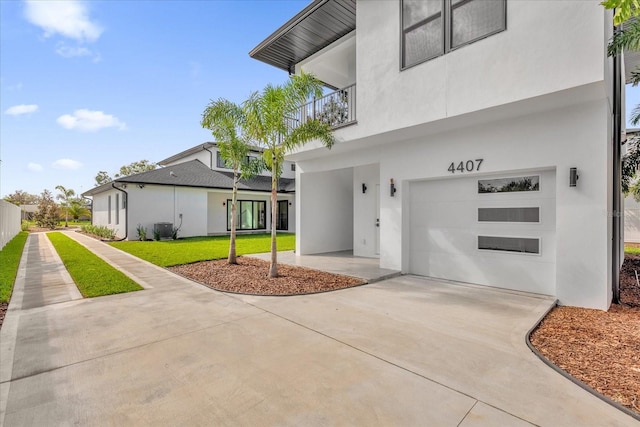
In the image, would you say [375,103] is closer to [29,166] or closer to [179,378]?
[179,378]

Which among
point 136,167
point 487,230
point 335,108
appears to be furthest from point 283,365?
point 136,167

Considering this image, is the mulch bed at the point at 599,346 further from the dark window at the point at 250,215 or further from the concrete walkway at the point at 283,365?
the dark window at the point at 250,215

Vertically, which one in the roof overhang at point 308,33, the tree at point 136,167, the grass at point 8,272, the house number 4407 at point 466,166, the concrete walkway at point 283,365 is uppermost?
the tree at point 136,167

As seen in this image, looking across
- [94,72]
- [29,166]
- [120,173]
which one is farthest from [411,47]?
[29,166]

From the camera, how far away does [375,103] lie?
25.4 feet

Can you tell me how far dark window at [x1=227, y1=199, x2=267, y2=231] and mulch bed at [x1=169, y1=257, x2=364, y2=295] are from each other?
43.4 feet

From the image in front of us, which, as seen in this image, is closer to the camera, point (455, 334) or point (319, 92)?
point (455, 334)

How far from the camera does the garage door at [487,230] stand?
6.29 m

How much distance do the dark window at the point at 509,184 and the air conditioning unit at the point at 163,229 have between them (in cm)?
1761

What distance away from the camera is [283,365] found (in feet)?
11.4

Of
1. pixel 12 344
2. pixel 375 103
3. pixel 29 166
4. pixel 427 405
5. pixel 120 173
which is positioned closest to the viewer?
pixel 427 405

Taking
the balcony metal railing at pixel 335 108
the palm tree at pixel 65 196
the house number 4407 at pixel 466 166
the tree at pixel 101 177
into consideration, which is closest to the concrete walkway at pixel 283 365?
the house number 4407 at pixel 466 166

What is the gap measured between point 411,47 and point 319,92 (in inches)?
100.0

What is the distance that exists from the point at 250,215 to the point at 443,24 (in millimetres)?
19433
